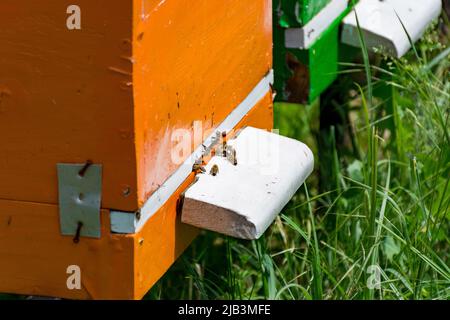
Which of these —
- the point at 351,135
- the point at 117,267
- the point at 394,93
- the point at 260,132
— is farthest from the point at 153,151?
the point at 351,135

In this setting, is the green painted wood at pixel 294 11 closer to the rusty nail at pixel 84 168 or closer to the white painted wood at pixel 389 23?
the white painted wood at pixel 389 23

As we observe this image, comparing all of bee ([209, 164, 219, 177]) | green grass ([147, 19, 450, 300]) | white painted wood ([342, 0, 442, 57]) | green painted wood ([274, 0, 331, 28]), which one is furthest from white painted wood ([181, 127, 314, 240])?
white painted wood ([342, 0, 442, 57])

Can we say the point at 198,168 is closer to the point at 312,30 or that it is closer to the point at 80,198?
the point at 80,198

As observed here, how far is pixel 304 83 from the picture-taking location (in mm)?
2430

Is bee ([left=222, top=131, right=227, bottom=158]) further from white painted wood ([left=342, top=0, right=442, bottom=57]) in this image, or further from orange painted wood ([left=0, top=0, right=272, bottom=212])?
white painted wood ([left=342, top=0, right=442, bottom=57])

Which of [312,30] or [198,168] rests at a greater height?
[312,30]

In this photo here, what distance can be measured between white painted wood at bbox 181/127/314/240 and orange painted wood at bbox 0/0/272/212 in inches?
3.8

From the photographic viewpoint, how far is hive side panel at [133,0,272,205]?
156 cm

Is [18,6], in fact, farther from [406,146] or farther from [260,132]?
[406,146]

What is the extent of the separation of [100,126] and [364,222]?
0.96 metres

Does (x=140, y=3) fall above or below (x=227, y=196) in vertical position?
above

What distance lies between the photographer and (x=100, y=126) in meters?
1.57

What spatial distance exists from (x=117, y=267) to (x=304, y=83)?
94 centimetres

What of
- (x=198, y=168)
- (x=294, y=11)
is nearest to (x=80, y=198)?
(x=198, y=168)
